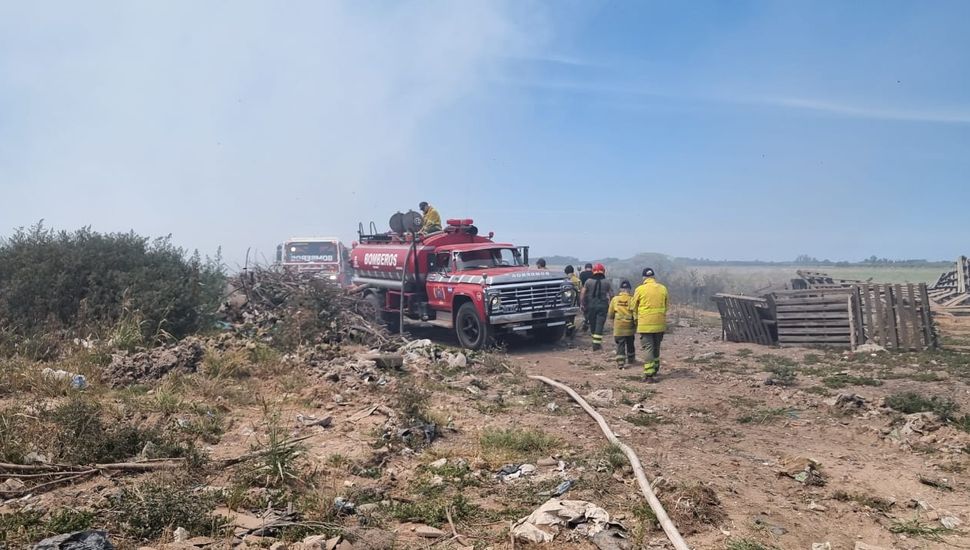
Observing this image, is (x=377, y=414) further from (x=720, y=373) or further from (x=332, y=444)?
(x=720, y=373)

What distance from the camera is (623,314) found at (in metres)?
10.9

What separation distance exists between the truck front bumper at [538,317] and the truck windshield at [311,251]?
740cm

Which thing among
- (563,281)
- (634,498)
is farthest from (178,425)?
(563,281)

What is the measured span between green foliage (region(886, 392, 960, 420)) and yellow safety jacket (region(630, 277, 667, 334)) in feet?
10.6

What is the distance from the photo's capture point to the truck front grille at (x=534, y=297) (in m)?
12.6

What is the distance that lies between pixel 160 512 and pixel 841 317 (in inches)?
485

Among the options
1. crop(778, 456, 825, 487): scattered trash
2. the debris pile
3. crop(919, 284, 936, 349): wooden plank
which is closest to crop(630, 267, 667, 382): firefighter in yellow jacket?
crop(778, 456, 825, 487): scattered trash

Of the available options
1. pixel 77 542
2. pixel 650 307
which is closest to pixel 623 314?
pixel 650 307

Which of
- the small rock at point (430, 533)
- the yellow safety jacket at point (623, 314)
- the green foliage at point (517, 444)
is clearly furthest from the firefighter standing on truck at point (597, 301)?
the small rock at point (430, 533)

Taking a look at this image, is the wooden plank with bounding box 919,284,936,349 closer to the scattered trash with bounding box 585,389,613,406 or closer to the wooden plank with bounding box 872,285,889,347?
the wooden plank with bounding box 872,285,889,347

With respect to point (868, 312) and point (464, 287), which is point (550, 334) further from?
point (868, 312)

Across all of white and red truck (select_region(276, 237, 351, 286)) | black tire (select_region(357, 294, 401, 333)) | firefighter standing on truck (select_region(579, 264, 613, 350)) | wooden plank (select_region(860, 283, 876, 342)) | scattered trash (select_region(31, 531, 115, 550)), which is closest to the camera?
scattered trash (select_region(31, 531, 115, 550))

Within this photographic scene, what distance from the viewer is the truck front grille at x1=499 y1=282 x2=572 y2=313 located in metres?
12.6

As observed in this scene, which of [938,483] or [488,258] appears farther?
[488,258]
